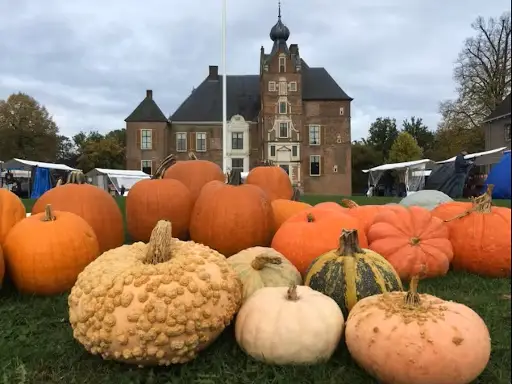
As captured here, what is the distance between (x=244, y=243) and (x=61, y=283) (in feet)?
3.97

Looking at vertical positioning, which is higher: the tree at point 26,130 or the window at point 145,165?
the tree at point 26,130

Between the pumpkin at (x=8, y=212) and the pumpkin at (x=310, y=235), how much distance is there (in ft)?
5.99

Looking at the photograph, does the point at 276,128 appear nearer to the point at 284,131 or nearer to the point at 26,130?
the point at 284,131

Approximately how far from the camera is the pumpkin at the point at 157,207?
360 centimetres

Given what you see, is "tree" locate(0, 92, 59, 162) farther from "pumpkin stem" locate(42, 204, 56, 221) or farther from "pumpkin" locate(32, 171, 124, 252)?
"pumpkin stem" locate(42, 204, 56, 221)

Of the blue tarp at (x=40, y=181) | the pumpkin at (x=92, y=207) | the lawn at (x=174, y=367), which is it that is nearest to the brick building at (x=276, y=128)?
the blue tarp at (x=40, y=181)

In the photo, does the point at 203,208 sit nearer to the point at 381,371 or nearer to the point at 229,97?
the point at 381,371

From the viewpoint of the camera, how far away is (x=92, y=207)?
3535mm

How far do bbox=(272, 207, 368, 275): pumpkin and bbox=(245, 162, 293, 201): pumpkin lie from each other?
144cm

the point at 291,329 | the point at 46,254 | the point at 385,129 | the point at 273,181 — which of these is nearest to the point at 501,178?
the point at 291,329

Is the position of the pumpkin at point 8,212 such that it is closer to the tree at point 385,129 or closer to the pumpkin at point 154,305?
the pumpkin at point 154,305

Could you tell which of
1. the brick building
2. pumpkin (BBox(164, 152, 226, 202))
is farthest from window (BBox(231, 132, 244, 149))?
pumpkin (BBox(164, 152, 226, 202))

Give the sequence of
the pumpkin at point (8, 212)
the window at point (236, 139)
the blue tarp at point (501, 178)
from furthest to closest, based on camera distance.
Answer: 1. the window at point (236, 139)
2. the pumpkin at point (8, 212)
3. the blue tarp at point (501, 178)

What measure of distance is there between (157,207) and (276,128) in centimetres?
3570
